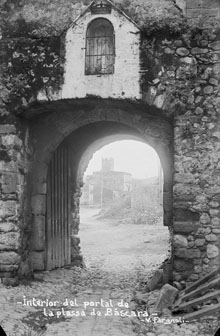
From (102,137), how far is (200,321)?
4.42 metres

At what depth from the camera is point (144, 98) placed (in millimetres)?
5145

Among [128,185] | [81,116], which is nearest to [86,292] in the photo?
[81,116]

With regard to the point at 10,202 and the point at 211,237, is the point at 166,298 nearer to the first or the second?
the point at 211,237

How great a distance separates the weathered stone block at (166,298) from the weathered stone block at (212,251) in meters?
0.67

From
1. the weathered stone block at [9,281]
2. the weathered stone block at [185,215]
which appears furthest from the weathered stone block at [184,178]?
the weathered stone block at [9,281]

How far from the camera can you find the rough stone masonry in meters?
4.99

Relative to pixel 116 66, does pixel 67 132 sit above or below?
below

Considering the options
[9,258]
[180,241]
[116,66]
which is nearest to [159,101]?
[116,66]

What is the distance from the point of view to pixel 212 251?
4.88m

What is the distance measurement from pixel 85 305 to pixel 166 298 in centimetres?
101

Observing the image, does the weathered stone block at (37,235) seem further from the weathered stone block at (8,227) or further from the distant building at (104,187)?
the distant building at (104,187)

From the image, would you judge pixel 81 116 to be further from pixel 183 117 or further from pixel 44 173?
pixel 183 117

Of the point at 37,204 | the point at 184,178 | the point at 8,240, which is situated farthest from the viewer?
the point at 37,204

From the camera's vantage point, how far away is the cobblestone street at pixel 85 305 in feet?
12.8
